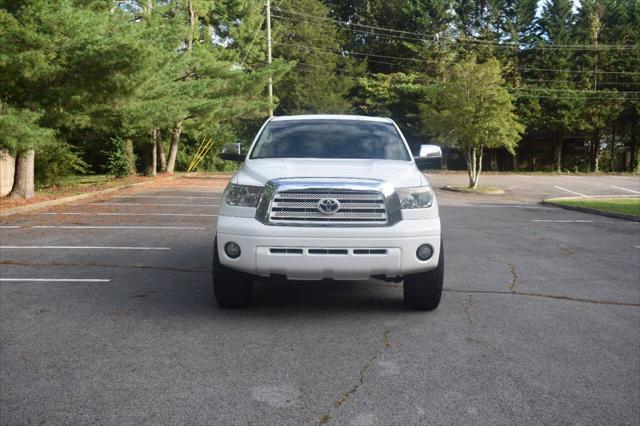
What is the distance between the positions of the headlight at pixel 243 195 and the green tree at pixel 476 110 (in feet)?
71.3

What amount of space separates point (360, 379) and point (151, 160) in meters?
28.8

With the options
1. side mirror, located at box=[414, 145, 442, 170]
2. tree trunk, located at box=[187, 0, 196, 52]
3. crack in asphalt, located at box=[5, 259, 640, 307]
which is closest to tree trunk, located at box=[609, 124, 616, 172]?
tree trunk, located at box=[187, 0, 196, 52]

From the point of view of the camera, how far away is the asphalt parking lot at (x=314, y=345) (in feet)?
12.2

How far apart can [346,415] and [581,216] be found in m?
14.2

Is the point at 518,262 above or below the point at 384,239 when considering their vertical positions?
below

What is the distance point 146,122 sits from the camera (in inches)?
785

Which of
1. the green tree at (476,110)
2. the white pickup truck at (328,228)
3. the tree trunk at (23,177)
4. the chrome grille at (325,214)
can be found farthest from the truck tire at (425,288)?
the green tree at (476,110)

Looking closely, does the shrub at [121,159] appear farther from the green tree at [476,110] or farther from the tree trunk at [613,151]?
the tree trunk at [613,151]

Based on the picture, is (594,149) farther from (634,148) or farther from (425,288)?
(425,288)

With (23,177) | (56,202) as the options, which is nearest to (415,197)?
(56,202)

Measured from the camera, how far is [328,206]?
522cm

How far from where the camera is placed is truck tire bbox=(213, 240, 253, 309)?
5.63 metres

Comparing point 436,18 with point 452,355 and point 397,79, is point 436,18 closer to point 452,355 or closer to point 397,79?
point 397,79

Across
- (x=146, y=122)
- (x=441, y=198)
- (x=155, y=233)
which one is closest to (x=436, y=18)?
(x=441, y=198)
